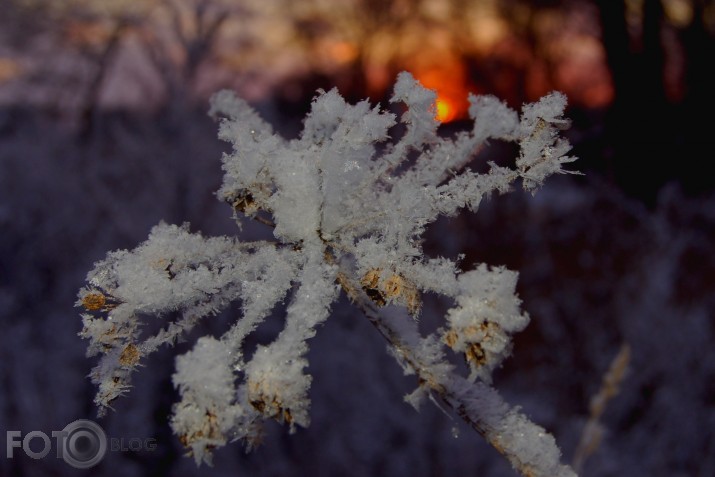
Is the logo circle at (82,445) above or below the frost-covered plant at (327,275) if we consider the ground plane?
above

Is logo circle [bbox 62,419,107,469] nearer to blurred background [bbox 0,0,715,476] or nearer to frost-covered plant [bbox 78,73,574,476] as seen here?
blurred background [bbox 0,0,715,476]

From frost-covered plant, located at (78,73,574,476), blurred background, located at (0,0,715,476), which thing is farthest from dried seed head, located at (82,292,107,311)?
blurred background, located at (0,0,715,476)

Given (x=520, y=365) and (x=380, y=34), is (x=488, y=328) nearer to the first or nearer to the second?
(x=520, y=365)

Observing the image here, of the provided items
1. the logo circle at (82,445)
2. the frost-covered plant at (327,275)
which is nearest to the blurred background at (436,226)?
the logo circle at (82,445)

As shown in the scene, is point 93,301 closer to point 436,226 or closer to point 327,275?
point 327,275

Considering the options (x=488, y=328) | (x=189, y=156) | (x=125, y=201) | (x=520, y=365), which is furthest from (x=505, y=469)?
(x=125, y=201)

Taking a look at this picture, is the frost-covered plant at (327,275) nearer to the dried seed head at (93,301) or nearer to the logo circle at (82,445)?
the dried seed head at (93,301)
